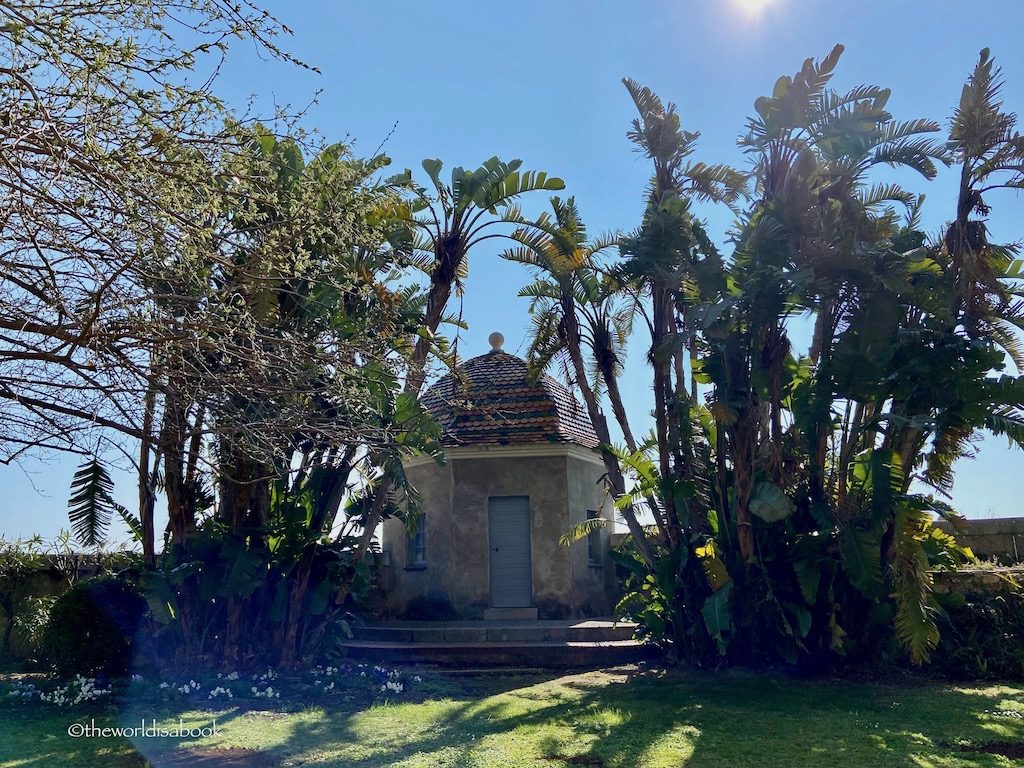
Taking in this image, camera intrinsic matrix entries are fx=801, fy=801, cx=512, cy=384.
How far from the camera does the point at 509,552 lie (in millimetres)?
17172

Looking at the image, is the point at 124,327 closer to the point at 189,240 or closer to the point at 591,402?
the point at 189,240

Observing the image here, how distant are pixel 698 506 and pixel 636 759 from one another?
538 centimetres

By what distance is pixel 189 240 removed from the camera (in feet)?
19.2

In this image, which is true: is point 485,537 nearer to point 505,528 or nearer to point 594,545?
point 505,528

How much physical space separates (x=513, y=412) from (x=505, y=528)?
260 cm

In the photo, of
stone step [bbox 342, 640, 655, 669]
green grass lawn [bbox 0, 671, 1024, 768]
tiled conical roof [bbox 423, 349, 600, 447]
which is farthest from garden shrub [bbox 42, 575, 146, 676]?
tiled conical roof [bbox 423, 349, 600, 447]

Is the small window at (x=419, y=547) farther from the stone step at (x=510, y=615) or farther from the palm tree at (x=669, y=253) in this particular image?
the palm tree at (x=669, y=253)

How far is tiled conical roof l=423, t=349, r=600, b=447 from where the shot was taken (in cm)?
1723

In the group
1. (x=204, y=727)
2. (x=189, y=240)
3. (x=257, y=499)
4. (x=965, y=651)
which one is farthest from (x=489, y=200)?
(x=965, y=651)

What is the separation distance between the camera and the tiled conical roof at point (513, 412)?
17234mm

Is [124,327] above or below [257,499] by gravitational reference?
above

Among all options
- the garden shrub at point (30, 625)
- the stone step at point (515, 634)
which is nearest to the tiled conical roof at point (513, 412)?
the stone step at point (515, 634)

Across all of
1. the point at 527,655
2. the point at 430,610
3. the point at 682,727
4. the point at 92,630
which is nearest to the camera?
the point at 682,727

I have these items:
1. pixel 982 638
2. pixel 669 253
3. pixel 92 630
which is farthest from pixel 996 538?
pixel 92 630
